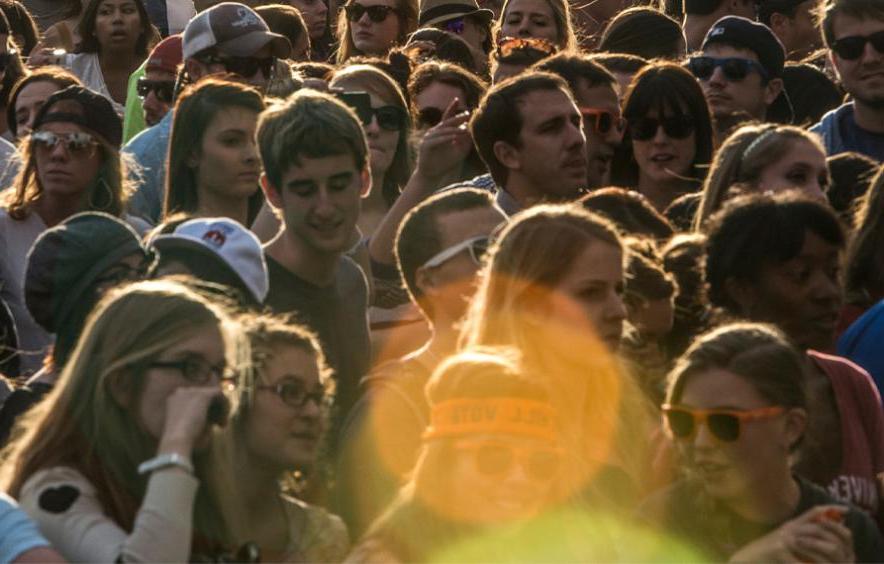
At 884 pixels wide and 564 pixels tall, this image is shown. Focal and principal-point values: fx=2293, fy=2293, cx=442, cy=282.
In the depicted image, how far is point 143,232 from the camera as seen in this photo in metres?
8.54

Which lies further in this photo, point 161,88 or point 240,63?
point 161,88

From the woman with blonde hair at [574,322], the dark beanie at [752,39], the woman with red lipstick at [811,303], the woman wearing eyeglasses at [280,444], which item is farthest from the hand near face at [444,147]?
the woman wearing eyeglasses at [280,444]

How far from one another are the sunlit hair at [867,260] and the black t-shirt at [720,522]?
1776 millimetres

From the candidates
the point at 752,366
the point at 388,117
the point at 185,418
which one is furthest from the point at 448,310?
the point at 388,117

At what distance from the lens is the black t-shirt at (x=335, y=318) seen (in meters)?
7.23

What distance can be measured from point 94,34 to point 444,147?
387 cm

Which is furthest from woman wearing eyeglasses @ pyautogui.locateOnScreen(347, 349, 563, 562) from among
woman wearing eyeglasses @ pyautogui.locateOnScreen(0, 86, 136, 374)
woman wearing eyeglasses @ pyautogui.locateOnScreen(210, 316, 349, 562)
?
woman wearing eyeglasses @ pyautogui.locateOnScreen(0, 86, 136, 374)

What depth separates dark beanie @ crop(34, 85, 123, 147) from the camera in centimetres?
873

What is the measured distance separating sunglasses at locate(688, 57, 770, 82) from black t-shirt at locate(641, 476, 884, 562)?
445 centimetres

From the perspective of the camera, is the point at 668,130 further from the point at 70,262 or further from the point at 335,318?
the point at 70,262

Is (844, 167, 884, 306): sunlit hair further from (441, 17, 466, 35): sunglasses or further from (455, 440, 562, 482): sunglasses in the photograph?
(441, 17, 466, 35): sunglasses

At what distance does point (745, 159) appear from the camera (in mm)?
7961

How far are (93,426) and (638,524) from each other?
1.35m

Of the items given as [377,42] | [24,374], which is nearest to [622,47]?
[377,42]
